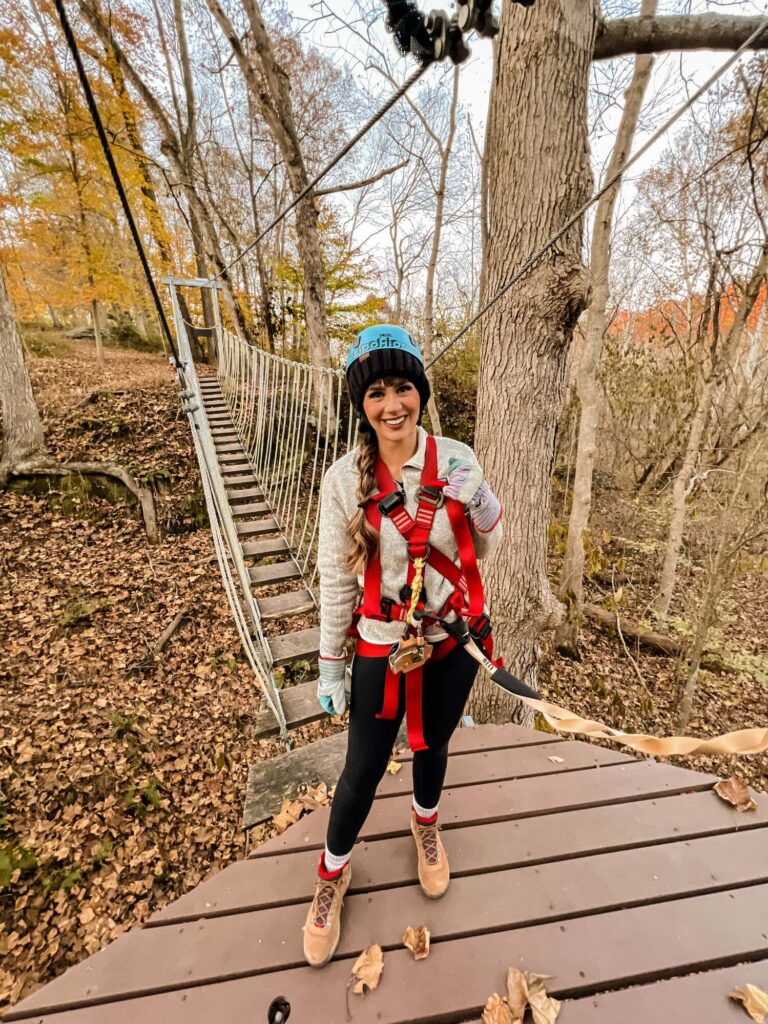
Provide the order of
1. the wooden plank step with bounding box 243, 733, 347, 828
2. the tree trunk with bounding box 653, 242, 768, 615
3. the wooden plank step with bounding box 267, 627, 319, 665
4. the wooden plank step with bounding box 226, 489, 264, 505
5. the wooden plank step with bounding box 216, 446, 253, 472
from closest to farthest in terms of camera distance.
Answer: the wooden plank step with bounding box 243, 733, 347, 828
the wooden plank step with bounding box 267, 627, 319, 665
the wooden plank step with bounding box 226, 489, 264, 505
the tree trunk with bounding box 653, 242, 768, 615
the wooden plank step with bounding box 216, 446, 253, 472

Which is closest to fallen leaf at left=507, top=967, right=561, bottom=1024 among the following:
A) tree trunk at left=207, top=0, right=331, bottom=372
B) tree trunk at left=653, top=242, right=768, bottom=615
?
tree trunk at left=653, top=242, right=768, bottom=615

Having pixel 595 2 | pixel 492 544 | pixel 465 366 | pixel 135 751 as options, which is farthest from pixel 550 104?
pixel 465 366

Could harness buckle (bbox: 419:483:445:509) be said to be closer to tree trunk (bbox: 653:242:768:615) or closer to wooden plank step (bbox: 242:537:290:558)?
wooden plank step (bbox: 242:537:290:558)

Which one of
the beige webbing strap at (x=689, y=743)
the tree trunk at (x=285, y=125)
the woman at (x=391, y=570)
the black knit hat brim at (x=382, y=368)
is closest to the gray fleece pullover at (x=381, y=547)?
the woman at (x=391, y=570)

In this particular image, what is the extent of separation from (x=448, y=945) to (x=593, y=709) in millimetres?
3405

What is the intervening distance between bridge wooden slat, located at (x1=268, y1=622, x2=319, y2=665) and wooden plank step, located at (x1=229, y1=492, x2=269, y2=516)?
1159 mm

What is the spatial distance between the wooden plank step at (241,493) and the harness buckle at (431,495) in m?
2.67

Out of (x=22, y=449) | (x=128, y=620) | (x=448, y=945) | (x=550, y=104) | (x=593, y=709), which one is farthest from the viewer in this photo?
(x=22, y=449)

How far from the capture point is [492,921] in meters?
1.04

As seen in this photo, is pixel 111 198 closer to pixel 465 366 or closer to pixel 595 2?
pixel 465 366

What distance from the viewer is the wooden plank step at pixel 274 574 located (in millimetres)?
2631

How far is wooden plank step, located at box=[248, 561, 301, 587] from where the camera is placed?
263 cm

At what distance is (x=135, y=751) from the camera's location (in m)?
2.62

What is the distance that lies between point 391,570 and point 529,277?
4.04ft
